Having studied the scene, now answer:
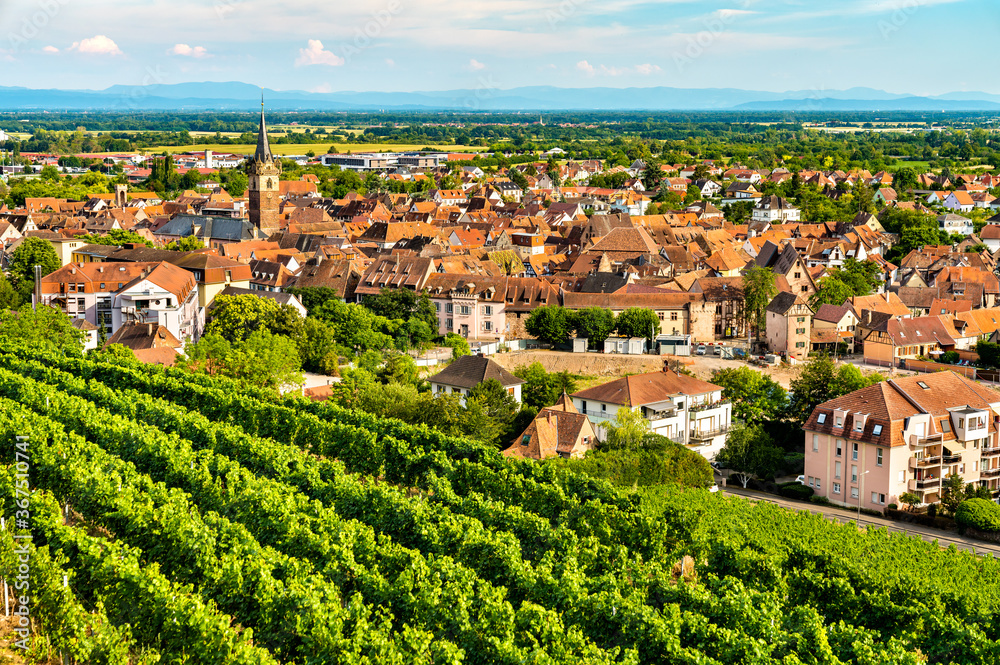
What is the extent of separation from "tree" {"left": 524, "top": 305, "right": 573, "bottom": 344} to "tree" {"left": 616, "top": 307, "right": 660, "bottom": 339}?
9.15 feet

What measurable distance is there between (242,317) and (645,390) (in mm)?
21791

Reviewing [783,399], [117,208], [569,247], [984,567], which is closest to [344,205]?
[117,208]

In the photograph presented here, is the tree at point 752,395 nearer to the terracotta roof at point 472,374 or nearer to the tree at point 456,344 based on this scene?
the terracotta roof at point 472,374

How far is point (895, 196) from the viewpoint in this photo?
12300 centimetres

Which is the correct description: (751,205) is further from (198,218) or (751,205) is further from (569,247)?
(198,218)

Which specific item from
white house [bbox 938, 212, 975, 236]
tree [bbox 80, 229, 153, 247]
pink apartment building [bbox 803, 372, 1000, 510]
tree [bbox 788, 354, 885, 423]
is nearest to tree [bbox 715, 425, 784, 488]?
pink apartment building [bbox 803, 372, 1000, 510]

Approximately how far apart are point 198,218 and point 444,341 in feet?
130

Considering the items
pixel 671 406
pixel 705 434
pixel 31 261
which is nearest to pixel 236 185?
pixel 31 261

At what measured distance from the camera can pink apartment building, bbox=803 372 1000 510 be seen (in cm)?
3594

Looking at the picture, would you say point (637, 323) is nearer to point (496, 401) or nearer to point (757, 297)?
point (757, 297)

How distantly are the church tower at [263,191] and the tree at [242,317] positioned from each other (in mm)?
34233

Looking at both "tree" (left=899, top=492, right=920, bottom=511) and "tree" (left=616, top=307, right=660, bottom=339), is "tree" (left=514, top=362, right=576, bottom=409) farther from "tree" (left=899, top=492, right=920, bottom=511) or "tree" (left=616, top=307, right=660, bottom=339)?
"tree" (left=899, top=492, right=920, bottom=511)

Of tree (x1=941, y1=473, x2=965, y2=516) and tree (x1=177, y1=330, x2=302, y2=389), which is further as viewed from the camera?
tree (x1=177, y1=330, x2=302, y2=389)

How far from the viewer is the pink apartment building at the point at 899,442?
35.9 m
